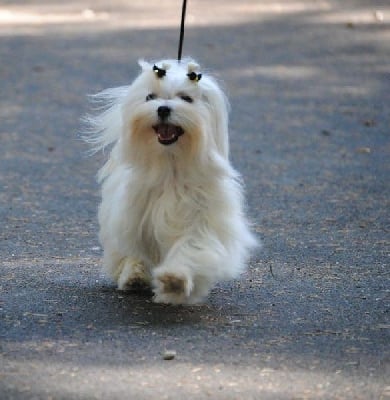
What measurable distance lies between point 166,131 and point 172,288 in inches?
31.9

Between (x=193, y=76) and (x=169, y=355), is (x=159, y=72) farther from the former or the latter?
(x=169, y=355)

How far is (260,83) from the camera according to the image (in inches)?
591

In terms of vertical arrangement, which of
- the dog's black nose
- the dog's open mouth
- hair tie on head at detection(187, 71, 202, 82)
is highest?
hair tie on head at detection(187, 71, 202, 82)

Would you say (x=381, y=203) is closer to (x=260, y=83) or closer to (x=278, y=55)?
(x=260, y=83)

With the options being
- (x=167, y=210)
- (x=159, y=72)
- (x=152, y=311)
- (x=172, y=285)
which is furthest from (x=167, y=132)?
(x=152, y=311)

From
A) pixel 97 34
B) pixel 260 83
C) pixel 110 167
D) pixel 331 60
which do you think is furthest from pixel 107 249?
pixel 97 34

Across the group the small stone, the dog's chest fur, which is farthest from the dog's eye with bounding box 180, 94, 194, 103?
the small stone

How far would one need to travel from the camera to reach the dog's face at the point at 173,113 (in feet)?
20.0

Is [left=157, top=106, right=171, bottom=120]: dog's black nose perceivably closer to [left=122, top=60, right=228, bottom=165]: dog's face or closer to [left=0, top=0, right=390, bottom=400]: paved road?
[left=122, top=60, right=228, bottom=165]: dog's face

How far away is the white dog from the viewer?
6.13 metres

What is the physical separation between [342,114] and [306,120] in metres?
0.57

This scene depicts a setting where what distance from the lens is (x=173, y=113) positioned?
6062 mm

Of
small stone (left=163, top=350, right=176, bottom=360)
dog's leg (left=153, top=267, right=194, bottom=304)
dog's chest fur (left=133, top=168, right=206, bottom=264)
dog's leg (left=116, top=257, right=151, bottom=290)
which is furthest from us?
dog's leg (left=116, top=257, right=151, bottom=290)

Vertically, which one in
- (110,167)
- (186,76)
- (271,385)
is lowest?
(271,385)
